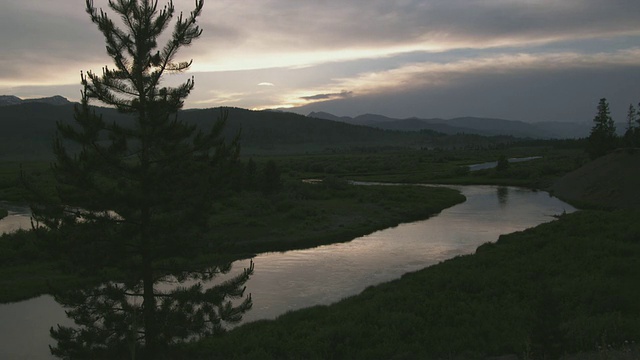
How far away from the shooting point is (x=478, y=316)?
15094 mm

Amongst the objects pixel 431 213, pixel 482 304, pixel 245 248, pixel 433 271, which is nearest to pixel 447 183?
pixel 431 213

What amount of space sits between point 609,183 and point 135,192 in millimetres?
49542

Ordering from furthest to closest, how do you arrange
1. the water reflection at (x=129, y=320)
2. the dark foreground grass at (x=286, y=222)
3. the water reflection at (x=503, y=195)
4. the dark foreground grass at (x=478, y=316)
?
1. the water reflection at (x=503, y=195)
2. the dark foreground grass at (x=286, y=222)
3. the water reflection at (x=129, y=320)
4. the dark foreground grass at (x=478, y=316)

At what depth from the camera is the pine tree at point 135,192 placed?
43.1 feet

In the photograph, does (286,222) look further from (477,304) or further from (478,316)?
(478,316)

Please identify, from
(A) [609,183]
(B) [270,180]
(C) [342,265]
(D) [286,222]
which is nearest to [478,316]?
(C) [342,265]

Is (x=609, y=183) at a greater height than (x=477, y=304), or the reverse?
(x=609, y=183)

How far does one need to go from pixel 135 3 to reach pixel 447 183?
212 feet

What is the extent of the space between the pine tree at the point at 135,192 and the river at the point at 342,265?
4.61 meters

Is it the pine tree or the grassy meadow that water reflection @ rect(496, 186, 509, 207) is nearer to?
the grassy meadow

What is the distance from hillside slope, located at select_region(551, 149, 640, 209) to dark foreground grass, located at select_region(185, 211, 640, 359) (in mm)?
25171

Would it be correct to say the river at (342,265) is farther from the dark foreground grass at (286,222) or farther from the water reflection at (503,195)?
the water reflection at (503,195)

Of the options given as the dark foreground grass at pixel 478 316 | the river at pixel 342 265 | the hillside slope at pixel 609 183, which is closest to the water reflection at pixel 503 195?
the river at pixel 342 265

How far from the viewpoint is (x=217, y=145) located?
1462 cm
